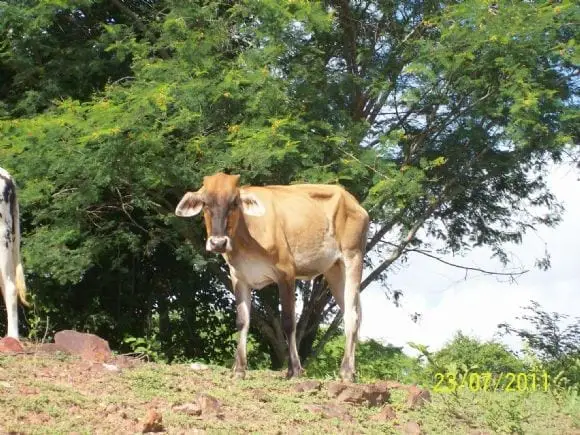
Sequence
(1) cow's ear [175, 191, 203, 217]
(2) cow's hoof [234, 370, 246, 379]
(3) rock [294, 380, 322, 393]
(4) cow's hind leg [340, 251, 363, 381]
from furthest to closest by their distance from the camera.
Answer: (4) cow's hind leg [340, 251, 363, 381]
(1) cow's ear [175, 191, 203, 217]
(2) cow's hoof [234, 370, 246, 379]
(3) rock [294, 380, 322, 393]

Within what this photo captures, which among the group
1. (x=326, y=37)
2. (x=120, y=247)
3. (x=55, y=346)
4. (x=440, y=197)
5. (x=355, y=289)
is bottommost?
(x=55, y=346)

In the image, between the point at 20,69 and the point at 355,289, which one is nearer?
the point at 355,289

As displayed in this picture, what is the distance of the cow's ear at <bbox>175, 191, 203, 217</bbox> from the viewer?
34.2ft

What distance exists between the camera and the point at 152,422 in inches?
288

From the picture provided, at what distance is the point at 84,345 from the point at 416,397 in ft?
11.2

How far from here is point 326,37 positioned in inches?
755

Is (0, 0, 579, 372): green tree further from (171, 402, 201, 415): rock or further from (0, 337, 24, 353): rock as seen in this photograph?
(171, 402, 201, 415): rock

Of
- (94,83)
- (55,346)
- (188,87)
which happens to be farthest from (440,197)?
(55,346)

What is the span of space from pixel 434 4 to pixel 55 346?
1184 centimetres

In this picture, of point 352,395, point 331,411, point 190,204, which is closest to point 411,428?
point 331,411

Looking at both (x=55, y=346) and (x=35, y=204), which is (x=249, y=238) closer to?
(x=55, y=346)

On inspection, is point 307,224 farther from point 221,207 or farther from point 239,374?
point 239,374

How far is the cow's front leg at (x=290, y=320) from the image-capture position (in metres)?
10.7

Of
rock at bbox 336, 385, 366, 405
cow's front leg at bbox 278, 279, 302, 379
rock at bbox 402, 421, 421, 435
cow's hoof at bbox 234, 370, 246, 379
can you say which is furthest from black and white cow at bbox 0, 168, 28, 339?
rock at bbox 402, 421, 421, 435
